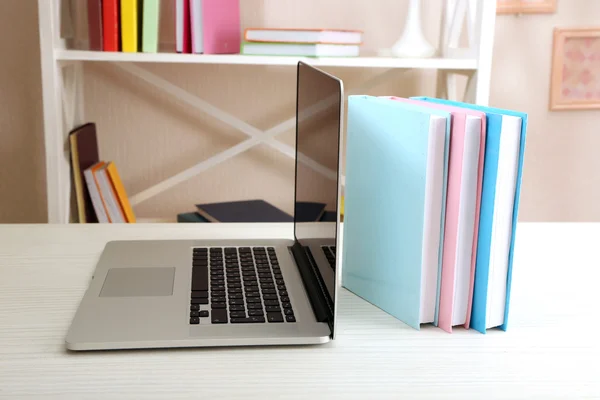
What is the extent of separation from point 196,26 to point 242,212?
22.0 inches

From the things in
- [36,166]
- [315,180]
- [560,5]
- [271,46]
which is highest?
[560,5]

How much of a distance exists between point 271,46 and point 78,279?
1062 mm

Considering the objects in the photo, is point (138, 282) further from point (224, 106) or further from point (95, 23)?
point (224, 106)

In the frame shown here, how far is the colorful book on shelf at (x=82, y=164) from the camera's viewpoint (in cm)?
187

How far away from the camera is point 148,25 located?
1794mm

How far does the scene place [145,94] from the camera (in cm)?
220

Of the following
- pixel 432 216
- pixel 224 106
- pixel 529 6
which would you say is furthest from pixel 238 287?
pixel 529 6

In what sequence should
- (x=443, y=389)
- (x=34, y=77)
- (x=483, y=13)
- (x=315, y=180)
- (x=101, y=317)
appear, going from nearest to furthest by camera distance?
(x=443, y=389) < (x=101, y=317) < (x=315, y=180) < (x=483, y=13) < (x=34, y=77)

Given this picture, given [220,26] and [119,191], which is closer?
[220,26]

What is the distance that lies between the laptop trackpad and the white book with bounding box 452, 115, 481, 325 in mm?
344

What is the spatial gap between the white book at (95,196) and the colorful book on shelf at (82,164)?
0.06ft

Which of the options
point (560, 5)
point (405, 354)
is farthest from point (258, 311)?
point (560, 5)

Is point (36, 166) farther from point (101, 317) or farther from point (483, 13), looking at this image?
point (101, 317)

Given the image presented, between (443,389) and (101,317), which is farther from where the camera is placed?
(101,317)
